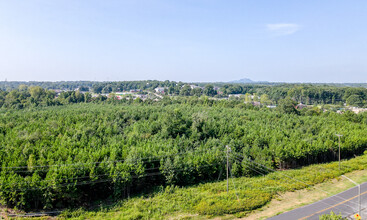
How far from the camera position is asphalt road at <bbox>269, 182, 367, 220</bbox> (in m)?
18.6

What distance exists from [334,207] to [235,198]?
830cm

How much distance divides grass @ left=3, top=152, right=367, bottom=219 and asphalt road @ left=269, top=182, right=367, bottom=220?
2.43 feet

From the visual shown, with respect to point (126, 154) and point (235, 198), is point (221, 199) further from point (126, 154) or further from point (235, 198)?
point (126, 154)

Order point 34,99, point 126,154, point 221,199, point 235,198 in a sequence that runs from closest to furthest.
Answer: point 221,199
point 235,198
point 126,154
point 34,99

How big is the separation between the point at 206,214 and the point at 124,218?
6.56 m

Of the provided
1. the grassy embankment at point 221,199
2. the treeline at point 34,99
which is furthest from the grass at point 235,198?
the treeline at point 34,99

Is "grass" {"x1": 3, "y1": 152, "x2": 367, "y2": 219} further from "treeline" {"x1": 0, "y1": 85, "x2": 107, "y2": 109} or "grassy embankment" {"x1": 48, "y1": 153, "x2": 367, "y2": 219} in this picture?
"treeline" {"x1": 0, "y1": 85, "x2": 107, "y2": 109}

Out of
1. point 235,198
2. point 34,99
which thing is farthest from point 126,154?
point 34,99

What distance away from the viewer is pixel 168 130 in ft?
128

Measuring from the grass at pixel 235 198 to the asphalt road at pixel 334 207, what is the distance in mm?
739

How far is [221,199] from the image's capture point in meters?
21.2

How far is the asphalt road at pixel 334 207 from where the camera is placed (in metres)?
18.6

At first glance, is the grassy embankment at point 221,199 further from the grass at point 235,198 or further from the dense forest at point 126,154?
the dense forest at point 126,154

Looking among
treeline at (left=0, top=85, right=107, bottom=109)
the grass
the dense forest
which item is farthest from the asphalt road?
treeline at (left=0, top=85, right=107, bottom=109)
